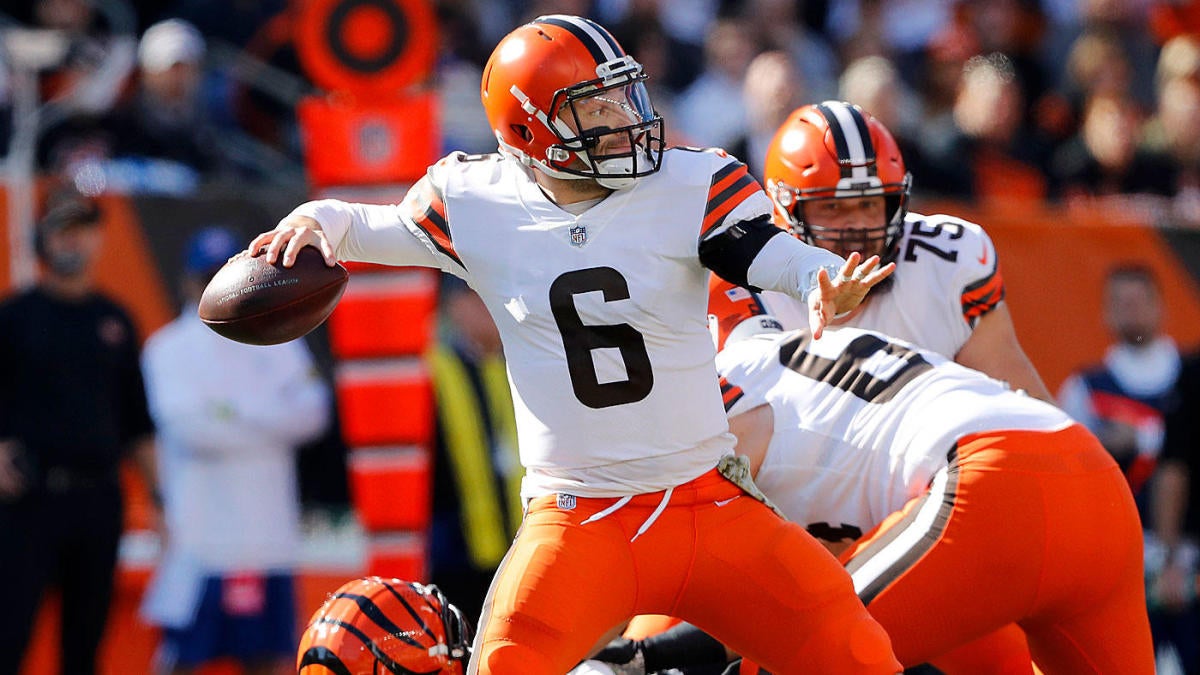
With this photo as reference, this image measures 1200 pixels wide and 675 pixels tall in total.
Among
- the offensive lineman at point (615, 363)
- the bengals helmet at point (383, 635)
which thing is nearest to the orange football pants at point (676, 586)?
the offensive lineman at point (615, 363)

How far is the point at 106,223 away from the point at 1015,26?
532 centimetres

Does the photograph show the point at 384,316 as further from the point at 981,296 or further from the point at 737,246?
the point at 737,246

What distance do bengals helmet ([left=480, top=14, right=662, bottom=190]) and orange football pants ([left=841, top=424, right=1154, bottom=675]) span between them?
977mm

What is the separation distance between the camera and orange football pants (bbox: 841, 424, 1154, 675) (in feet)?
11.4

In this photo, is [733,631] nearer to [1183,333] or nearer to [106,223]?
[106,223]

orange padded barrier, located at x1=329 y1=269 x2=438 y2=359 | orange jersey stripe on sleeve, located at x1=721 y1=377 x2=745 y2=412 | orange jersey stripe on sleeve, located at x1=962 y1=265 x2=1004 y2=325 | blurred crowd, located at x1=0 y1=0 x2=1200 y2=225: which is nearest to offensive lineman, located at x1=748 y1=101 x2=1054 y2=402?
orange jersey stripe on sleeve, located at x1=962 y1=265 x2=1004 y2=325

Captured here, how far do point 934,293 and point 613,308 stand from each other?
4.16ft

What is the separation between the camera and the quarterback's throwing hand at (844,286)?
294cm

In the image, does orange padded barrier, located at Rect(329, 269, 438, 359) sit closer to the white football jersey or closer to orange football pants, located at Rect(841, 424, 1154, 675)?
the white football jersey

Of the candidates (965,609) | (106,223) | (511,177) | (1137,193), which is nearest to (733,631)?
(965,609)

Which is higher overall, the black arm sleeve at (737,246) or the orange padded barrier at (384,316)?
the black arm sleeve at (737,246)

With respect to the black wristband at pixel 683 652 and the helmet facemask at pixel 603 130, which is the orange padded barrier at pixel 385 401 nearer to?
the black wristband at pixel 683 652

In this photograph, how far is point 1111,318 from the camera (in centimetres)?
705

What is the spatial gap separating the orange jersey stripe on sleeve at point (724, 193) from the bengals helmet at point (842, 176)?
946 mm
